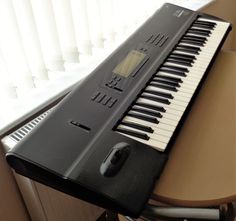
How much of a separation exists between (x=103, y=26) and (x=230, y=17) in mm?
1252

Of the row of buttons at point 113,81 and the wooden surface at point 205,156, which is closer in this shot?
the wooden surface at point 205,156

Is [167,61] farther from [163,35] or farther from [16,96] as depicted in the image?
[16,96]

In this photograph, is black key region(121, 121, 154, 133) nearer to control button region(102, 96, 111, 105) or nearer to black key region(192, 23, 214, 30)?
control button region(102, 96, 111, 105)

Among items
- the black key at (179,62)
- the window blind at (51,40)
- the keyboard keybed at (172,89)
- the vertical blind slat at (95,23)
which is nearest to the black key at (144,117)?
the keyboard keybed at (172,89)

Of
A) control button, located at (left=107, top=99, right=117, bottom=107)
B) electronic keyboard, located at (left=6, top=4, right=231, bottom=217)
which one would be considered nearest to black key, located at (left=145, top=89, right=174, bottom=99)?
electronic keyboard, located at (left=6, top=4, right=231, bottom=217)

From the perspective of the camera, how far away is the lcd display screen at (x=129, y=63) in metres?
0.96

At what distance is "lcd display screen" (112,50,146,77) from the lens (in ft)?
3.16

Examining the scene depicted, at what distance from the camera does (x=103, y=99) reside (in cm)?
87

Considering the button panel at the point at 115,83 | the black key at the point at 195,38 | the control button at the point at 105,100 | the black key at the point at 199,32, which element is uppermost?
the black key at the point at 199,32

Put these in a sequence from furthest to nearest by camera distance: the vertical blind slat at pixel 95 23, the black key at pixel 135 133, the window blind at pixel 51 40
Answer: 1. the vertical blind slat at pixel 95 23
2. the window blind at pixel 51 40
3. the black key at pixel 135 133

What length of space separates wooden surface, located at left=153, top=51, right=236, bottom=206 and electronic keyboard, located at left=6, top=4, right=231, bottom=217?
58 mm

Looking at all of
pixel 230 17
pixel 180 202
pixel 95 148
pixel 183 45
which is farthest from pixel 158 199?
pixel 230 17

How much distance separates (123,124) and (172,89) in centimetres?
21

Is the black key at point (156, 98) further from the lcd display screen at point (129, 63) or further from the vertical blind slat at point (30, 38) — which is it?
the vertical blind slat at point (30, 38)
